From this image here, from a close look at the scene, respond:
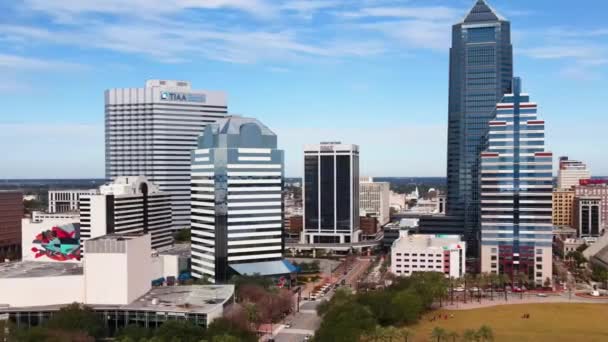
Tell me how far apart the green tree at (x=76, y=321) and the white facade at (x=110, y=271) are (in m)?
4.33

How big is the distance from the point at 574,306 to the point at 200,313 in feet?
169

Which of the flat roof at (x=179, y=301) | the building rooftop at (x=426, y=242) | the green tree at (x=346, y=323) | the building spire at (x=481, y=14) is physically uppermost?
the building spire at (x=481, y=14)

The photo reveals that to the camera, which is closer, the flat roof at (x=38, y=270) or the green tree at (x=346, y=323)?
the green tree at (x=346, y=323)

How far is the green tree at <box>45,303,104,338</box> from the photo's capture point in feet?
197

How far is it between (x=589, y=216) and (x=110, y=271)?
128016 mm

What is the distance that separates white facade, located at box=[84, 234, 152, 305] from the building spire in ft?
322

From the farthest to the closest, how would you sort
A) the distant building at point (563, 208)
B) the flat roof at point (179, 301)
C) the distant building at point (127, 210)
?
1. the distant building at point (563, 208)
2. the distant building at point (127, 210)
3. the flat roof at point (179, 301)

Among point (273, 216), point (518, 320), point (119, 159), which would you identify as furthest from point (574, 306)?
point (119, 159)

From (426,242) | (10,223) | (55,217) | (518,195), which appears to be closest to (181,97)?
(55,217)

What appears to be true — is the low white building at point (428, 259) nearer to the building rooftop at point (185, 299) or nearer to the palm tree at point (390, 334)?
the building rooftop at point (185, 299)

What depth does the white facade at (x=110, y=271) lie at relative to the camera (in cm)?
6856

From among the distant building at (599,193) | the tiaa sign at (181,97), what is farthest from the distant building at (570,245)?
the tiaa sign at (181,97)

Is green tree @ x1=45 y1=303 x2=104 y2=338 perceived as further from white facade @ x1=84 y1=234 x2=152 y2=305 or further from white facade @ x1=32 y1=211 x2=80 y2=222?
white facade @ x1=32 y1=211 x2=80 y2=222

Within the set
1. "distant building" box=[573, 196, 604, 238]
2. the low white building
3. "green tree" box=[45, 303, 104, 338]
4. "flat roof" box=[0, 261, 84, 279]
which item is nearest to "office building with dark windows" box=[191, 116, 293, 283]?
"flat roof" box=[0, 261, 84, 279]
